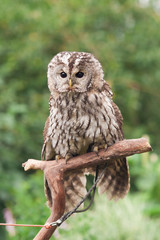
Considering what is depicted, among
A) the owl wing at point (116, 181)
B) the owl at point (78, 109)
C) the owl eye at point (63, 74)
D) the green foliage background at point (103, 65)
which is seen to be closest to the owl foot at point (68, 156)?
the owl at point (78, 109)

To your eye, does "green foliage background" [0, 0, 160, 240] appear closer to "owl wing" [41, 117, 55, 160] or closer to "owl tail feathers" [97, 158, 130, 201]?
"owl tail feathers" [97, 158, 130, 201]

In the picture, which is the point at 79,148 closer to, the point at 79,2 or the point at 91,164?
the point at 91,164

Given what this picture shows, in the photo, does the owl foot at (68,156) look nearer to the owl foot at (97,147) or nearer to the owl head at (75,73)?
the owl foot at (97,147)

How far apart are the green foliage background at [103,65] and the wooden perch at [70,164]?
4.35ft

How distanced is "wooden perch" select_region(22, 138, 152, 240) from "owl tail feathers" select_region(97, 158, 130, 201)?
29 centimetres

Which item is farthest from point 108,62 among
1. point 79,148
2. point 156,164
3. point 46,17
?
point 79,148

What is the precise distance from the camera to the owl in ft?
5.64

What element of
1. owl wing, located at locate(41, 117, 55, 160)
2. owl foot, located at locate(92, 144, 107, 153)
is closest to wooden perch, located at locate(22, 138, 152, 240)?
owl foot, located at locate(92, 144, 107, 153)

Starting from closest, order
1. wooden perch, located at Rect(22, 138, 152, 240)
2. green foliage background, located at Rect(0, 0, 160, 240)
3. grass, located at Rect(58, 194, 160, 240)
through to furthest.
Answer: wooden perch, located at Rect(22, 138, 152, 240) < grass, located at Rect(58, 194, 160, 240) < green foliage background, located at Rect(0, 0, 160, 240)

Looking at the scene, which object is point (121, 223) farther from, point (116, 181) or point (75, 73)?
point (75, 73)

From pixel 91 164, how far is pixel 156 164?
2093mm

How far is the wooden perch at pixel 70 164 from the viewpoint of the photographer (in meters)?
1.64

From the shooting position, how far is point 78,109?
1.77 metres

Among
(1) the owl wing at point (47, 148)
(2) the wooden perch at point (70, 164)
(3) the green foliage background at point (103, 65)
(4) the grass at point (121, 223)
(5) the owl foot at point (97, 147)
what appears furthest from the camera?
(3) the green foliage background at point (103, 65)
